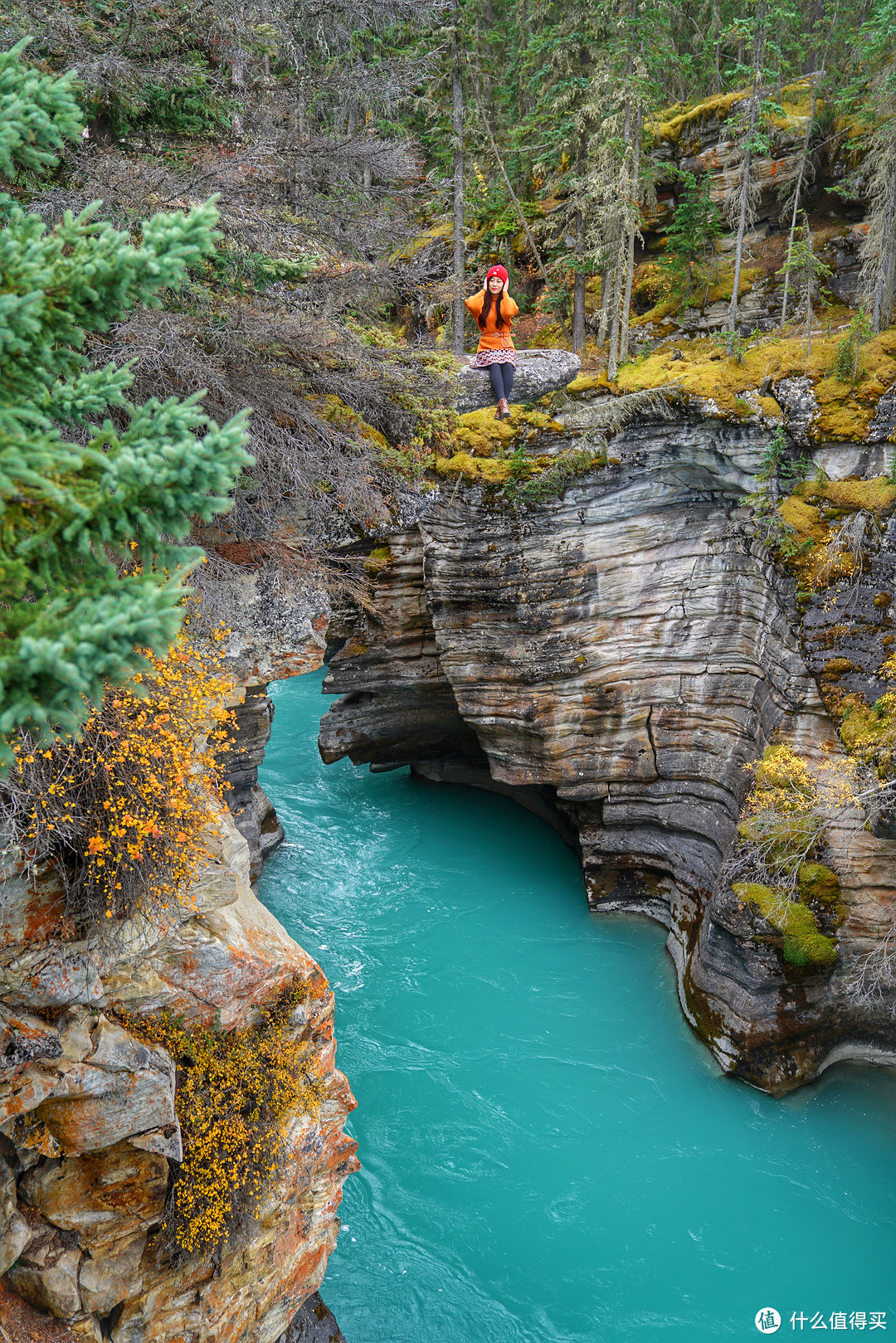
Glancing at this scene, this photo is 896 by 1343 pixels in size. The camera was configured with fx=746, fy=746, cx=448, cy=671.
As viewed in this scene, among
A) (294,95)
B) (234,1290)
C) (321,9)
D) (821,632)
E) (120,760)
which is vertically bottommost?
(234,1290)

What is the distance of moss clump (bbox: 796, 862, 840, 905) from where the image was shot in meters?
11.4

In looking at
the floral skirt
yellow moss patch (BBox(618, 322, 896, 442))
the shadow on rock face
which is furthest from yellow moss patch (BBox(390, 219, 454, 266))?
the shadow on rock face

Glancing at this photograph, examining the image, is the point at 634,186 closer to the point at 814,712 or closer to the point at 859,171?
the point at 859,171

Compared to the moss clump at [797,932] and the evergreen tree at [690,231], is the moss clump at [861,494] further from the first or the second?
the evergreen tree at [690,231]

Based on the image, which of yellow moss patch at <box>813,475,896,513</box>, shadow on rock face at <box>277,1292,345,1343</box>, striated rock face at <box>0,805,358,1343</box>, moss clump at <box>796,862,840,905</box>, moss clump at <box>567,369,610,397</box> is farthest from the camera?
moss clump at <box>567,369,610,397</box>

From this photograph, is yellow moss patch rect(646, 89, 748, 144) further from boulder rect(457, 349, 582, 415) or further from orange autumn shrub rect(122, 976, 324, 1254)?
orange autumn shrub rect(122, 976, 324, 1254)

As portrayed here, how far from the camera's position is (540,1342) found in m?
8.88

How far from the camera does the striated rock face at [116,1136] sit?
19.3 feet

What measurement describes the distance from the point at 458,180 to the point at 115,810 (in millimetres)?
16666

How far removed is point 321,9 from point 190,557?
12.6 metres

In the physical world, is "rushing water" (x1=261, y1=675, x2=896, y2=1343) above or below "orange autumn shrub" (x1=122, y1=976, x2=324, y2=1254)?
below

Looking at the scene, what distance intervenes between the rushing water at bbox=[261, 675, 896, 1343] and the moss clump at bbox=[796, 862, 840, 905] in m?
3.15

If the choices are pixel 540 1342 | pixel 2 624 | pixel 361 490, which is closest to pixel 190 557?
pixel 2 624

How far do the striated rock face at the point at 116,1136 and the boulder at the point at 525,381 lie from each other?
10140mm
